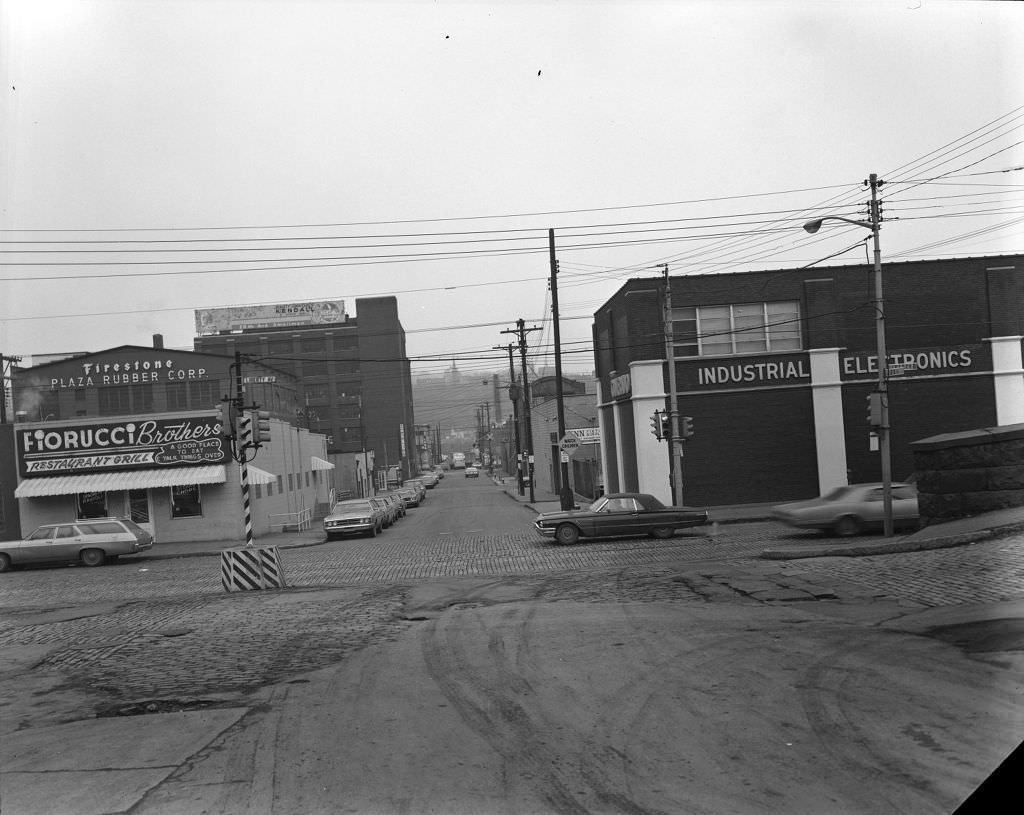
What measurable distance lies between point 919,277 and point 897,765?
105ft

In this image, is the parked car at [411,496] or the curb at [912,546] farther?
the parked car at [411,496]

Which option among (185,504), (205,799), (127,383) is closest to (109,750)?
(205,799)

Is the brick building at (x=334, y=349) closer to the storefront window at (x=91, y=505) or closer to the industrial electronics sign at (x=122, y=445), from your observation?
the storefront window at (x=91, y=505)

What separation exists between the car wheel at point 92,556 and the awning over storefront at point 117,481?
20.0 feet

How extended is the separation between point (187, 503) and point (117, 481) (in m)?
2.60

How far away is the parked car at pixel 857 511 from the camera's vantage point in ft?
68.8

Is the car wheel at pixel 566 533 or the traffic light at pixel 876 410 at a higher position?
the traffic light at pixel 876 410

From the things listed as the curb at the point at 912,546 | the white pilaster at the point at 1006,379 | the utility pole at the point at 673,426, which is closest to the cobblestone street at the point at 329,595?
the curb at the point at 912,546

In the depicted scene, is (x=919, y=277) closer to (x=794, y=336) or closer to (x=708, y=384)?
(x=794, y=336)

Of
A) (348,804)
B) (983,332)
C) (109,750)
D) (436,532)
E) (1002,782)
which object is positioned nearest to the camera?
(1002,782)

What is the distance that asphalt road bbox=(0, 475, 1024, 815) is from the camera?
18.2 feet

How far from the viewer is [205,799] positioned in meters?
5.50

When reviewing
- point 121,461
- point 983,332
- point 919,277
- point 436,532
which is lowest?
point 436,532

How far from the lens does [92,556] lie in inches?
1036
